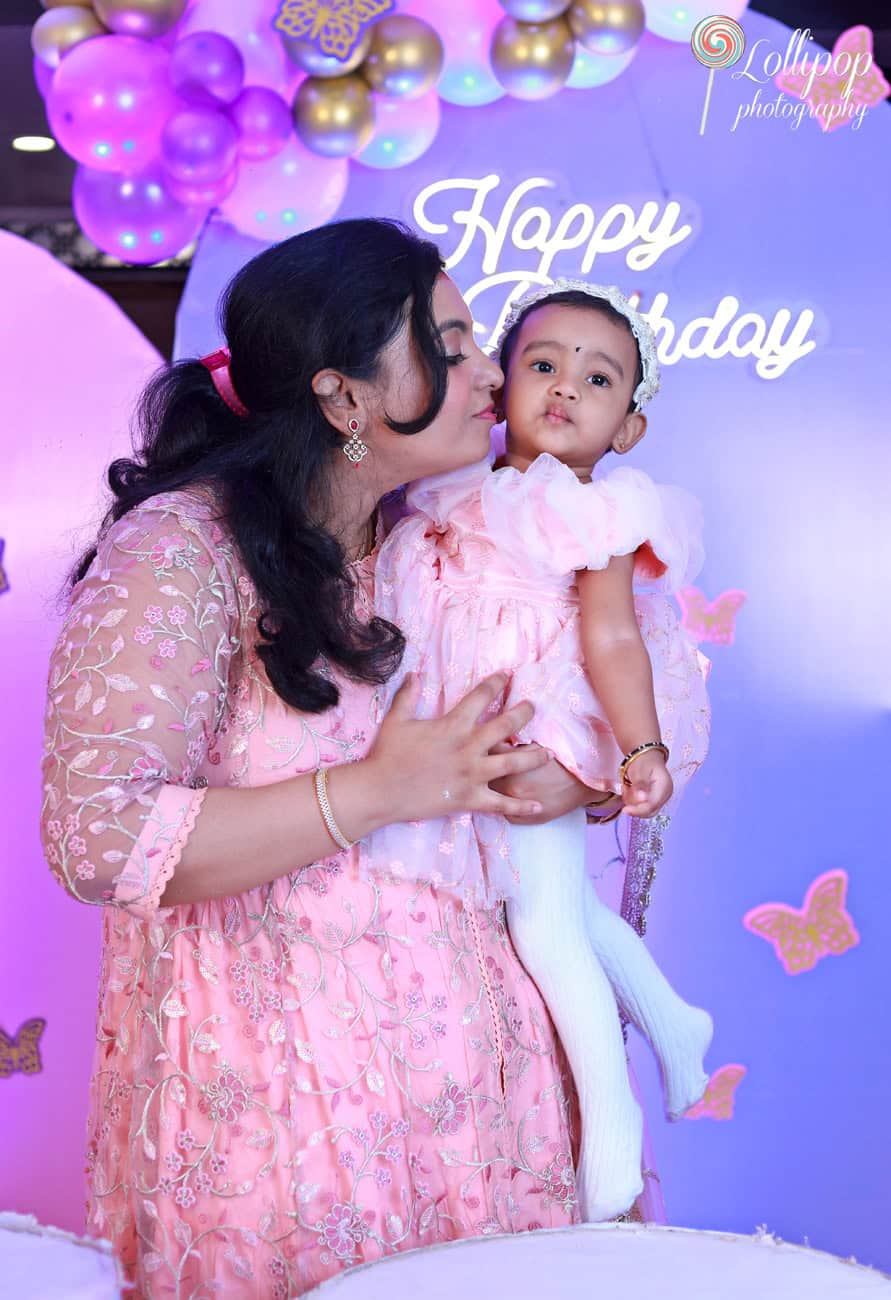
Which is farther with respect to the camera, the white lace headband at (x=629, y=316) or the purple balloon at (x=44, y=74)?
the purple balloon at (x=44, y=74)

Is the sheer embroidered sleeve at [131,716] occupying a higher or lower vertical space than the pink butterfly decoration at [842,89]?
→ lower

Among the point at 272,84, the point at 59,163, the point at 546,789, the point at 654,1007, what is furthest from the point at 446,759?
the point at 59,163

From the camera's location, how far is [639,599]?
6.45 ft

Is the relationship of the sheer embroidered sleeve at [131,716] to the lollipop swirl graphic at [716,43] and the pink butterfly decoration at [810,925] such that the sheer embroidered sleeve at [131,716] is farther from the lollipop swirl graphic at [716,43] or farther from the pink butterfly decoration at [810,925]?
the lollipop swirl graphic at [716,43]

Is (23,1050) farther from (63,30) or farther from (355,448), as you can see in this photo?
(63,30)

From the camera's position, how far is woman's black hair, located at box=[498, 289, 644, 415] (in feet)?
6.61

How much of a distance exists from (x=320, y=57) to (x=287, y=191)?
275 millimetres

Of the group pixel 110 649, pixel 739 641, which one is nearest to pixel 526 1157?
pixel 110 649

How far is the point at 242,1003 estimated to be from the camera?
1510mm

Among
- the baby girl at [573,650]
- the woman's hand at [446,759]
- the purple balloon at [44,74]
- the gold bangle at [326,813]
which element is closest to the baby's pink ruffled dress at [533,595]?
the baby girl at [573,650]

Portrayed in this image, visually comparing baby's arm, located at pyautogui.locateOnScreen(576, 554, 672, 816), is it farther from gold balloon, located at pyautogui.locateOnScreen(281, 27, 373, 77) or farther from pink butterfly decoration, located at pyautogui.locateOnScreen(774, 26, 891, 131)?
pink butterfly decoration, located at pyautogui.locateOnScreen(774, 26, 891, 131)

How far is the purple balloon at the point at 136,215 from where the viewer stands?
302cm

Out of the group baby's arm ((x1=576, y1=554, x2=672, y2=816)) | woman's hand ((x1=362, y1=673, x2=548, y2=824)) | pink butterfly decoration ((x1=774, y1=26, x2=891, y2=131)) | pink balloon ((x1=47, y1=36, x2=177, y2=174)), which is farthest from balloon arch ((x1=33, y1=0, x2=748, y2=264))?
woman's hand ((x1=362, y1=673, x2=548, y2=824))

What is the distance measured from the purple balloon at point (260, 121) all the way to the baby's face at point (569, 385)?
1205 mm
